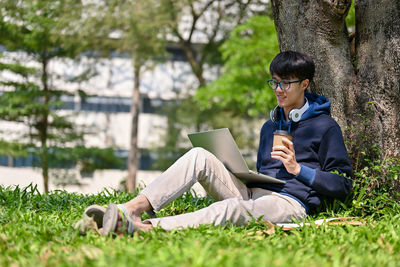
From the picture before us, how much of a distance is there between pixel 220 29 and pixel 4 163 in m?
11.2

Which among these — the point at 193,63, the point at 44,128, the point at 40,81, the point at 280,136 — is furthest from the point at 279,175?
the point at 193,63

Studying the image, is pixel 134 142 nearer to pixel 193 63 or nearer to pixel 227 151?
pixel 193 63

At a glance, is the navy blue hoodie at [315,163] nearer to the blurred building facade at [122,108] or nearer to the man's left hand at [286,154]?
the man's left hand at [286,154]

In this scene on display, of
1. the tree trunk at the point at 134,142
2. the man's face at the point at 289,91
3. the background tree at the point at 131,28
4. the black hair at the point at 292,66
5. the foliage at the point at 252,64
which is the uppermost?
the background tree at the point at 131,28

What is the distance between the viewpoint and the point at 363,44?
14.6 ft

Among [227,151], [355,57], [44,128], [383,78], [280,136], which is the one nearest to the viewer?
[280,136]

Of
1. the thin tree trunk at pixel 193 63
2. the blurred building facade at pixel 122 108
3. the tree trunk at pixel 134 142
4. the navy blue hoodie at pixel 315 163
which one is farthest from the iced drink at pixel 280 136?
the blurred building facade at pixel 122 108

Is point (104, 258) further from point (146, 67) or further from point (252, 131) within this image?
point (252, 131)

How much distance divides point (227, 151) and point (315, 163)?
26.0 inches

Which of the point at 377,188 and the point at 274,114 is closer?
the point at 274,114

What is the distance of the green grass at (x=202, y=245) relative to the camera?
2240 millimetres

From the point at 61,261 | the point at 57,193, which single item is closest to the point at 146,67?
the point at 57,193

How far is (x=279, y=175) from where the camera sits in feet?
12.1

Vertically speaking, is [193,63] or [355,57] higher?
[193,63]
